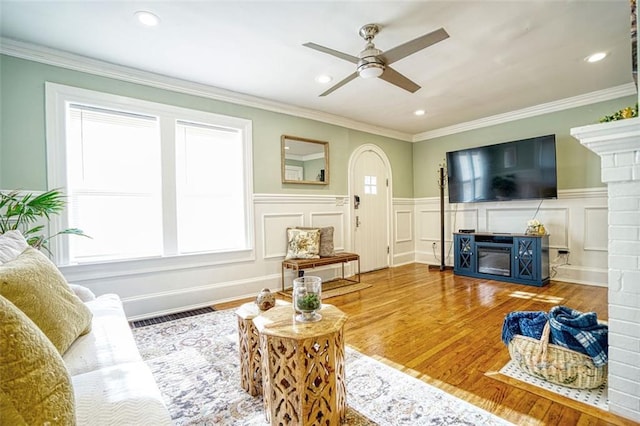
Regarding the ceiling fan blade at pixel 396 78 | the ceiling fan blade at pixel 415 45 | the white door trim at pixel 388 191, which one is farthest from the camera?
the white door trim at pixel 388 191

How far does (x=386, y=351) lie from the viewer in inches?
88.4

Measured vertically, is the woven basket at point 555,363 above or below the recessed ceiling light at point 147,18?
below

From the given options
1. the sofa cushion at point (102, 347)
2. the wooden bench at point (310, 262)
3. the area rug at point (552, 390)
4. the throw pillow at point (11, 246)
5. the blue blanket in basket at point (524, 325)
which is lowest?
the area rug at point (552, 390)

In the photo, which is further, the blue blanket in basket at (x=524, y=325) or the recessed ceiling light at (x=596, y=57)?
the recessed ceiling light at (x=596, y=57)

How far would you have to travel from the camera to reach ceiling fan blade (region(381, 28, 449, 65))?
6.33 feet

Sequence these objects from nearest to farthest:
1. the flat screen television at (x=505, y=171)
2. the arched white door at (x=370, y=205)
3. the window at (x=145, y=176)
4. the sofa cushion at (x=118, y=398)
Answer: the sofa cushion at (x=118, y=398) < the window at (x=145, y=176) < the flat screen television at (x=505, y=171) < the arched white door at (x=370, y=205)

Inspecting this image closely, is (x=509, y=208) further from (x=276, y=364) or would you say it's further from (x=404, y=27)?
(x=276, y=364)

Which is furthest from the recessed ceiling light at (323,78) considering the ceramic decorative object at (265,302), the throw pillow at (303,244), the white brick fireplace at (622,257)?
the ceramic decorative object at (265,302)

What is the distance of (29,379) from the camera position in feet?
2.15

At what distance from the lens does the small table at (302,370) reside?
4.38ft

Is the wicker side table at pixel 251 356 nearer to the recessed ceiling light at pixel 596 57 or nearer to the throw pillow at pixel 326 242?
the throw pillow at pixel 326 242

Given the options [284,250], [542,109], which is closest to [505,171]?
[542,109]

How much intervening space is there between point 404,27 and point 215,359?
9.56ft

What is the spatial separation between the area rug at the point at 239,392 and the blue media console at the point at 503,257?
3.10 meters
